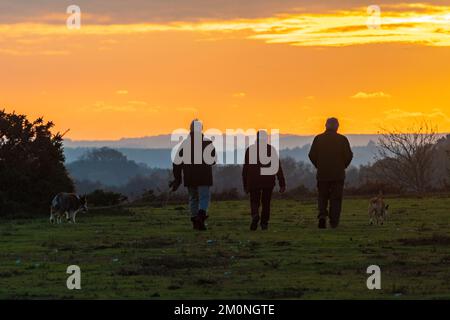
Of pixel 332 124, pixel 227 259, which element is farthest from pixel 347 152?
pixel 227 259

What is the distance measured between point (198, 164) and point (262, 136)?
165 cm

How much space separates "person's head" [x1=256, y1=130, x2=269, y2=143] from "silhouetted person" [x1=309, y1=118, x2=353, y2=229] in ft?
3.90

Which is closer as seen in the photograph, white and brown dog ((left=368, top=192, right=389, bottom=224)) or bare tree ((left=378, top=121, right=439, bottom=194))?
white and brown dog ((left=368, top=192, right=389, bottom=224))

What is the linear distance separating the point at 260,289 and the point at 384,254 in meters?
5.06

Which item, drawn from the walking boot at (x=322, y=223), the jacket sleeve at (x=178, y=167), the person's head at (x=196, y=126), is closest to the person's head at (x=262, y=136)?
the person's head at (x=196, y=126)

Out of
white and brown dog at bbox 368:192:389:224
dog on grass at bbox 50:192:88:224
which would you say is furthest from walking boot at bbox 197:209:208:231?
dog on grass at bbox 50:192:88:224

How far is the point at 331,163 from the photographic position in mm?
27391

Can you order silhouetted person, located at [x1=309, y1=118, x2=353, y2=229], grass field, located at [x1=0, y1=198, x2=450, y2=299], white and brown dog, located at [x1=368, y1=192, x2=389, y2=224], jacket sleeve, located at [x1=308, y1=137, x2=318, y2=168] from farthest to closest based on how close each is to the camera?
white and brown dog, located at [x1=368, y1=192, x2=389, y2=224]
jacket sleeve, located at [x1=308, y1=137, x2=318, y2=168]
silhouetted person, located at [x1=309, y1=118, x2=353, y2=229]
grass field, located at [x1=0, y1=198, x2=450, y2=299]

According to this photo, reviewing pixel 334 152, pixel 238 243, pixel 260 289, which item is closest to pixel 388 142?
pixel 334 152

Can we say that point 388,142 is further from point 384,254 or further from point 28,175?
point 384,254

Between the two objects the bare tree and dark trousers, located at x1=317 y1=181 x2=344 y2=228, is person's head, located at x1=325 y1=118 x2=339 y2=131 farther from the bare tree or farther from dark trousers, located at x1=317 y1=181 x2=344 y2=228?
the bare tree

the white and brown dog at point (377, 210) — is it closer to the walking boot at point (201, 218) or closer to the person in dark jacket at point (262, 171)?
the person in dark jacket at point (262, 171)

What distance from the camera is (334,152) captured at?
27422mm

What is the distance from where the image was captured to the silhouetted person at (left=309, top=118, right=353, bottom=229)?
89.5 feet
